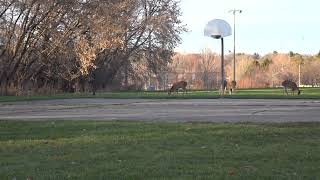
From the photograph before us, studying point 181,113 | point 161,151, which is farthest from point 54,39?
point 161,151

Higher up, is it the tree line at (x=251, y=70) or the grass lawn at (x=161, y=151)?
the tree line at (x=251, y=70)

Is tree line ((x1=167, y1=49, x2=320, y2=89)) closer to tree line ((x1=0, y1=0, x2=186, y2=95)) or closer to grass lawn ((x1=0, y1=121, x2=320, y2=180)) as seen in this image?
tree line ((x1=0, y1=0, x2=186, y2=95))

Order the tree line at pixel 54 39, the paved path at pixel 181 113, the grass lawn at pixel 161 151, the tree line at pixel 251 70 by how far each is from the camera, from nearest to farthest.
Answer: the grass lawn at pixel 161 151
the paved path at pixel 181 113
the tree line at pixel 54 39
the tree line at pixel 251 70

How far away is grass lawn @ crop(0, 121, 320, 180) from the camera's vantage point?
8.65m

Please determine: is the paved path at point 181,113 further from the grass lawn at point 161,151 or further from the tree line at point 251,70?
the tree line at point 251,70

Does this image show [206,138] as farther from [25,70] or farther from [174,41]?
[174,41]

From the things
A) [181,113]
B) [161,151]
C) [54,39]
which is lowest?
[161,151]

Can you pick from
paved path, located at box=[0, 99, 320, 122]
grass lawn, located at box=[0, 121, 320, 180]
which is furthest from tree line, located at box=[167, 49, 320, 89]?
grass lawn, located at box=[0, 121, 320, 180]

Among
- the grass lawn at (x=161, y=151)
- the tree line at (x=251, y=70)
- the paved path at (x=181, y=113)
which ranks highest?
the tree line at (x=251, y=70)

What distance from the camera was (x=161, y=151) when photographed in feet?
37.1

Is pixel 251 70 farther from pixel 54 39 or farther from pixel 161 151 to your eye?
pixel 161 151

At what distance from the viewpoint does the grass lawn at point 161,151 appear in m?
8.65

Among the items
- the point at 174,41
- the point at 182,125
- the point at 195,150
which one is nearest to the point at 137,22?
the point at 174,41

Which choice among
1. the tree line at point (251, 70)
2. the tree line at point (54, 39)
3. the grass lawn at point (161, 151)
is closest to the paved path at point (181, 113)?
the grass lawn at point (161, 151)
